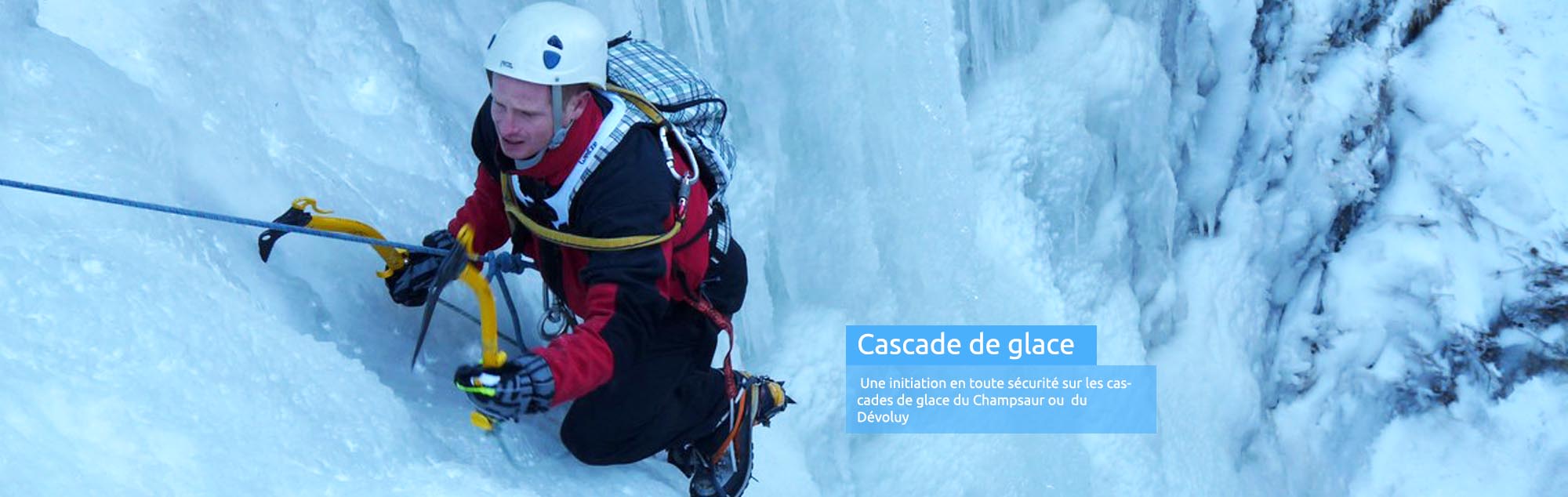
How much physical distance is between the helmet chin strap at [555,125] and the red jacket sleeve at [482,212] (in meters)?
0.28

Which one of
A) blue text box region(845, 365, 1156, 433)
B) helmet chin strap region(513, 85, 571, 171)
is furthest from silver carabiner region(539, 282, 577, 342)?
blue text box region(845, 365, 1156, 433)

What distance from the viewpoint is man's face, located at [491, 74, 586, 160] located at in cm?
179

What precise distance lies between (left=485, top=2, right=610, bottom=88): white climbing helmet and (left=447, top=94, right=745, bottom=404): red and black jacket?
7 centimetres

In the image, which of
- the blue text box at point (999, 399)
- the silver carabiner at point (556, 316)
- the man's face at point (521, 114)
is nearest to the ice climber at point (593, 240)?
the man's face at point (521, 114)

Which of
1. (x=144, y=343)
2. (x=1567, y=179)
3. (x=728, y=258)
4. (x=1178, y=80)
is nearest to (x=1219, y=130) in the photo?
(x=1178, y=80)

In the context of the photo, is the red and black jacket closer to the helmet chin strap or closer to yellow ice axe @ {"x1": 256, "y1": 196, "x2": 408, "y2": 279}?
the helmet chin strap

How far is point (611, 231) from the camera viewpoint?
71.4 inches

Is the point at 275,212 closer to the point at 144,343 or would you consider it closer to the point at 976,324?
the point at 144,343

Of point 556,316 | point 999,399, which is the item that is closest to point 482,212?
point 556,316

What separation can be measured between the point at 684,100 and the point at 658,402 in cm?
49

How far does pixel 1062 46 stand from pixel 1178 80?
2.28 feet

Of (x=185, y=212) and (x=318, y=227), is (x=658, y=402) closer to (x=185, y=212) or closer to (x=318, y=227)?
(x=318, y=227)

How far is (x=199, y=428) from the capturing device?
1624 mm

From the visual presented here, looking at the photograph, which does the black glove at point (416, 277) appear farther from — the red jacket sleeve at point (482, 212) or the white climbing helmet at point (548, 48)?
the white climbing helmet at point (548, 48)
